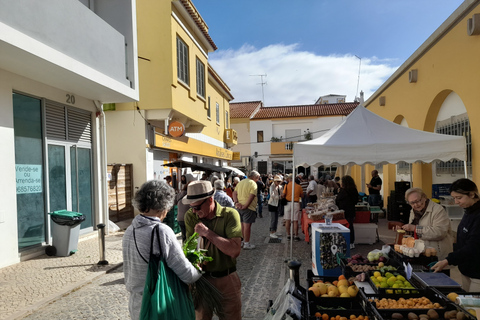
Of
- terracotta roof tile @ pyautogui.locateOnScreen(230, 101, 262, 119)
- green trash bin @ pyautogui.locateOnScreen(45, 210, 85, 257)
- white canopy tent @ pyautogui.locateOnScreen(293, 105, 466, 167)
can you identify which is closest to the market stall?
white canopy tent @ pyautogui.locateOnScreen(293, 105, 466, 167)

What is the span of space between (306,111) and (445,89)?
92.0ft

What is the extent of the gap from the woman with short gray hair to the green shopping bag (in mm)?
47

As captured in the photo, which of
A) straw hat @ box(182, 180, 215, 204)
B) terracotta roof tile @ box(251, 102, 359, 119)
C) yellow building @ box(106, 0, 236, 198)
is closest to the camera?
straw hat @ box(182, 180, 215, 204)

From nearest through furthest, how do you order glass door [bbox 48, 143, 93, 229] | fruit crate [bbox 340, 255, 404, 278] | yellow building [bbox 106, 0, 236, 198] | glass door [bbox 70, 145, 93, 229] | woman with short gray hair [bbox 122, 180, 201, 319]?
1. woman with short gray hair [bbox 122, 180, 201, 319]
2. fruit crate [bbox 340, 255, 404, 278]
3. glass door [bbox 48, 143, 93, 229]
4. glass door [bbox 70, 145, 93, 229]
5. yellow building [bbox 106, 0, 236, 198]

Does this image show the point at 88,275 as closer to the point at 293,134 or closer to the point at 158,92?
the point at 158,92

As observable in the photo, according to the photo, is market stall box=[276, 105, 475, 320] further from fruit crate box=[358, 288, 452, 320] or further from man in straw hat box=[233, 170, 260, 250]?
fruit crate box=[358, 288, 452, 320]

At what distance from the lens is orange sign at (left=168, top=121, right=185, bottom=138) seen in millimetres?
14242

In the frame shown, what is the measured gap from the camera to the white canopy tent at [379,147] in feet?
21.1

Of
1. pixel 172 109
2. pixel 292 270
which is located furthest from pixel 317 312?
pixel 172 109

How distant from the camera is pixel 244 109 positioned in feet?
123

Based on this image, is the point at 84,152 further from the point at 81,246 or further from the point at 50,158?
the point at 81,246

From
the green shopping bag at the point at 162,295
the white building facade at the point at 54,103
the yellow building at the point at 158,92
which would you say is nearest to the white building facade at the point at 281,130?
the yellow building at the point at 158,92

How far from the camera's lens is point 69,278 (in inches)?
243

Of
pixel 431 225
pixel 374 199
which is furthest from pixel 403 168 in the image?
pixel 431 225
